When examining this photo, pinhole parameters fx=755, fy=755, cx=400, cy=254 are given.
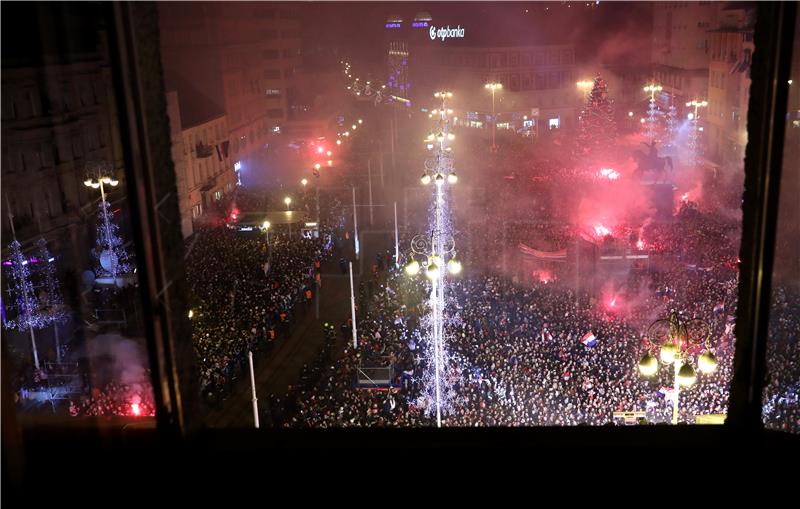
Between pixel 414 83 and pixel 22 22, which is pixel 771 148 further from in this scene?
pixel 414 83

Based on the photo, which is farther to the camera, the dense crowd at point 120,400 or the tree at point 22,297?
the tree at point 22,297

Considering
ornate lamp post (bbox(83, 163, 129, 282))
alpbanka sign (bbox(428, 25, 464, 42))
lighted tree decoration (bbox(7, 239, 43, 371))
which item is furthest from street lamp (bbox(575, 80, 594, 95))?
lighted tree decoration (bbox(7, 239, 43, 371))

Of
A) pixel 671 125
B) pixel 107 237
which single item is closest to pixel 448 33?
pixel 671 125

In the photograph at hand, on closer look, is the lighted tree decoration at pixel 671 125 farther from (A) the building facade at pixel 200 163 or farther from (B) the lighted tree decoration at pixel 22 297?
(B) the lighted tree decoration at pixel 22 297

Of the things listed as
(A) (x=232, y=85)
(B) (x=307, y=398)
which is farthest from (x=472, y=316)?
(A) (x=232, y=85)

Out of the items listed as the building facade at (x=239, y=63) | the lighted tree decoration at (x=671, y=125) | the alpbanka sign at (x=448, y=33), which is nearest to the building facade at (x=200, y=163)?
the building facade at (x=239, y=63)

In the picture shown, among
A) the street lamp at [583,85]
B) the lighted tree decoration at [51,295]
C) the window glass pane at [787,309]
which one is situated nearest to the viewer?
the window glass pane at [787,309]

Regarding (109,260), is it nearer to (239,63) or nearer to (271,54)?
(239,63)
